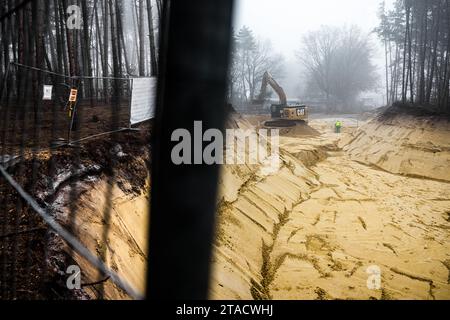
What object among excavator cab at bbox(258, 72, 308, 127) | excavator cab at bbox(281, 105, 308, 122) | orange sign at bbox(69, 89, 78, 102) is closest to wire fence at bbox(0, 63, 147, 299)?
orange sign at bbox(69, 89, 78, 102)

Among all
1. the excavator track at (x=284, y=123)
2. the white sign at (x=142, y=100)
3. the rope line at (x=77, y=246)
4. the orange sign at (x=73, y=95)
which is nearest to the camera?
the rope line at (x=77, y=246)

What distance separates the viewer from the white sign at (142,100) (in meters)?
5.99

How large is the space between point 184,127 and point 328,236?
4.12m

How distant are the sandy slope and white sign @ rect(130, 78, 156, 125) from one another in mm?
2384

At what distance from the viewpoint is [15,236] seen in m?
2.69

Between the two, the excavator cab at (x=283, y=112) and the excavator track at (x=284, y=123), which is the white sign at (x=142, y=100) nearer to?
the excavator cab at (x=283, y=112)

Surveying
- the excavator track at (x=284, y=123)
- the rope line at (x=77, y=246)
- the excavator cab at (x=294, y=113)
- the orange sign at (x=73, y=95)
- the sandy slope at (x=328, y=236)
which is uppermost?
the excavator cab at (x=294, y=113)

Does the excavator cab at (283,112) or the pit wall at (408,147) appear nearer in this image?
the pit wall at (408,147)

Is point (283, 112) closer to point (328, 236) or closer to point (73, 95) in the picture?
point (328, 236)

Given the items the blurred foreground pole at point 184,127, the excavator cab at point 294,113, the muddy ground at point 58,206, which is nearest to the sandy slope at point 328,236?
the blurred foreground pole at point 184,127

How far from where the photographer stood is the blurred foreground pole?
3406mm

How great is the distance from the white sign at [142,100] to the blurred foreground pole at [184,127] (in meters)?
1.79

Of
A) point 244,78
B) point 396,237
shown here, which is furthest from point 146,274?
point 244,78
